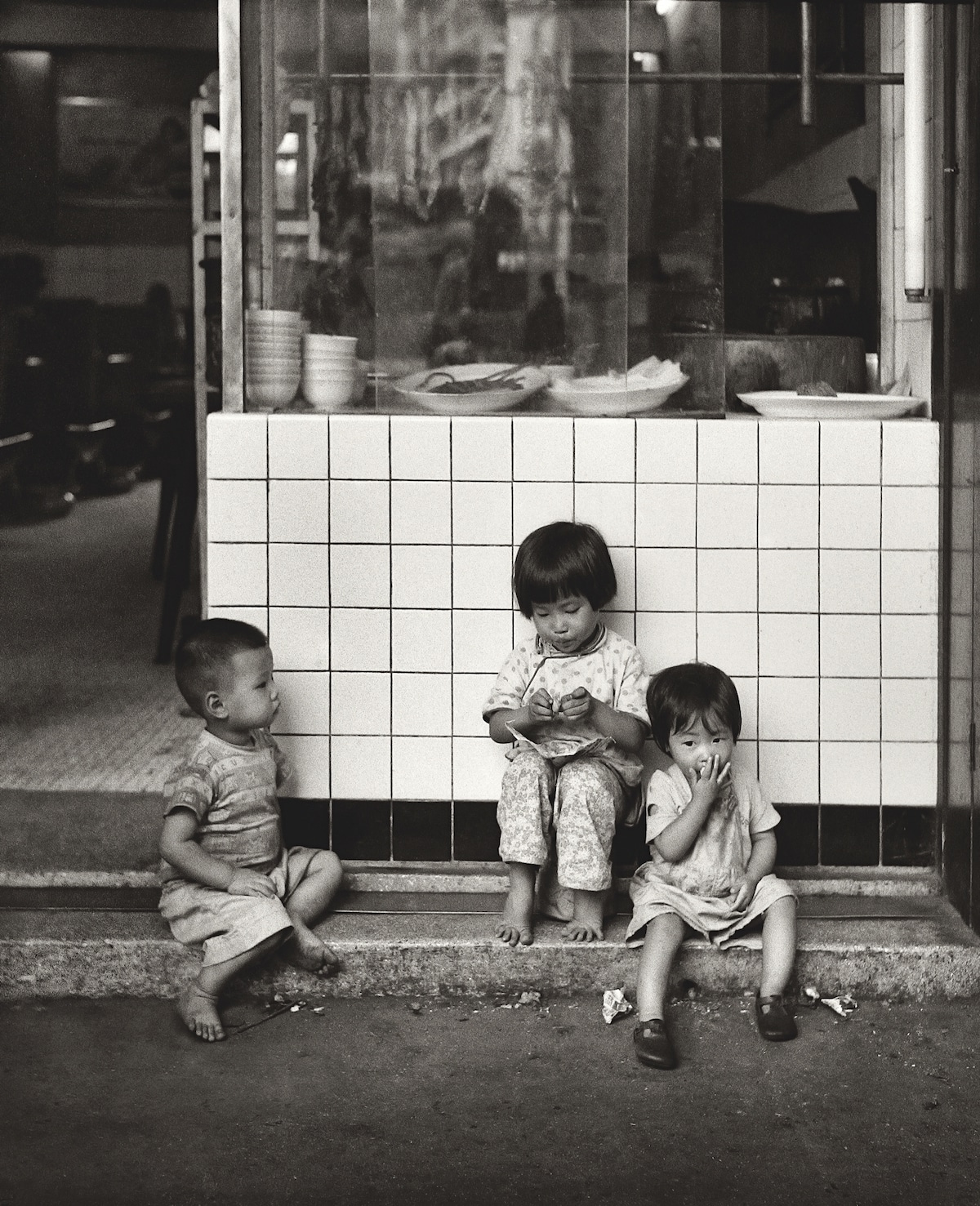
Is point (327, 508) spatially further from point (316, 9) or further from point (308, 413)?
point (316, 9)

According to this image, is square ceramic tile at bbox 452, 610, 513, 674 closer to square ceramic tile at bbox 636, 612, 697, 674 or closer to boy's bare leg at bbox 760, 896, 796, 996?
square ceramic tile at bbox 636, 612, 697, 674

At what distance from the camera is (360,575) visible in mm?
3984

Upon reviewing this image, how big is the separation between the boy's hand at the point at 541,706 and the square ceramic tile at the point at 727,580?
61 centimetres

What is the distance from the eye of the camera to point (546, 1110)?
3.06 metres

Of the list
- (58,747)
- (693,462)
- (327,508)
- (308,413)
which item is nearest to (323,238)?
(308,413)

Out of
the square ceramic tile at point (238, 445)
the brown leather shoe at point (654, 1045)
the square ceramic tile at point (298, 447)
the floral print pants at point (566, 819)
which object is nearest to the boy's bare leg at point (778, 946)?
the brown leather shoe at point (654, 1045)

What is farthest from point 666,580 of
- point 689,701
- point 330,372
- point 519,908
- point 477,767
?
point 330,372

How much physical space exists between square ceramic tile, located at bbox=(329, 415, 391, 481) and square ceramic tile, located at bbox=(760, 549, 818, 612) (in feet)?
3.37

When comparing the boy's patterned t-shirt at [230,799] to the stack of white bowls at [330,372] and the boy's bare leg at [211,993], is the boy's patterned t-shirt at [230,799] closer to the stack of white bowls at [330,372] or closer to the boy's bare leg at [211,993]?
the boy's bare leg at [211,993]

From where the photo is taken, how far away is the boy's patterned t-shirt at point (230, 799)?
361cm

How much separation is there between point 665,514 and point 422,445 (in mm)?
661

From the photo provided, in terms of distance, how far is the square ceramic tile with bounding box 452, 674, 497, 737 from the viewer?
4.00m

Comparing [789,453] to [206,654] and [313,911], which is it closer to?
[206,654]

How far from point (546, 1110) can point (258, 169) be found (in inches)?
99.0
